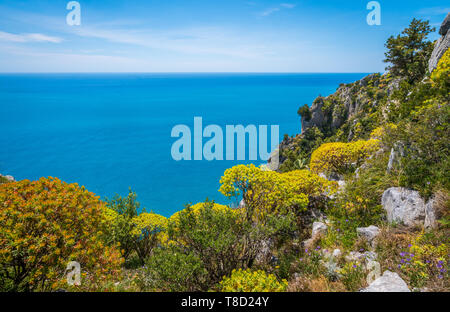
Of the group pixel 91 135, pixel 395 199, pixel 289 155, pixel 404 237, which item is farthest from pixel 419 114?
pixel 91 135

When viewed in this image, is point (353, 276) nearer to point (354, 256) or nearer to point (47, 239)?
point (354, 256)

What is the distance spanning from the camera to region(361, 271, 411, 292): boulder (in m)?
3.96

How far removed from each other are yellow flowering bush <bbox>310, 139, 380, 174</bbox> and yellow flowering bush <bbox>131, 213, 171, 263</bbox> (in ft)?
30.2

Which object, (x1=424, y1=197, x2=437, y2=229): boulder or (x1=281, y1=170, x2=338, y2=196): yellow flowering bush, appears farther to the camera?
(x1=281, y1=170, x2=338, y2=196): yellow flowering bush

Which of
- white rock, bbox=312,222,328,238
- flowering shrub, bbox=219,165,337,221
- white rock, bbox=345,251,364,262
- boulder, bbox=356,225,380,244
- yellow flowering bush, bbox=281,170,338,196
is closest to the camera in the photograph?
white rock, bbox=345,251,364,262

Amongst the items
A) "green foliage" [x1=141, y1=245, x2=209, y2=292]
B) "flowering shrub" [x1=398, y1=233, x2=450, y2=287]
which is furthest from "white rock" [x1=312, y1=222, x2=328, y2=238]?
"green foliage" [x1=141, y1=245, x2=209, y2=292]

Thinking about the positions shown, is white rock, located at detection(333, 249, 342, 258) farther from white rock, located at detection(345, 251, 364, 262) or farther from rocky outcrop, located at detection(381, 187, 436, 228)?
rocky outcrop, located at detection(381, 187, 436, 228)

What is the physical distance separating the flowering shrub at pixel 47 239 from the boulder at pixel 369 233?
6.57 meters

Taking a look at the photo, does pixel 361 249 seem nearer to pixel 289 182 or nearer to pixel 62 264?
pixel 289 182

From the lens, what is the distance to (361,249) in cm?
584

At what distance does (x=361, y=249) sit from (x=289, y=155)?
54534 mm

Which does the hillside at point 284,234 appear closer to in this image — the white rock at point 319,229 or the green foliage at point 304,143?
the white rock at point 319,229

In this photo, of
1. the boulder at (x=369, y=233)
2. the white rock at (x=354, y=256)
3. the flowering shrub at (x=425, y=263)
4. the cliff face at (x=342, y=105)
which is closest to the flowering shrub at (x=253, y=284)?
the white rock at (x=354, y=256)

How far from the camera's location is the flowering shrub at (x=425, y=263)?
4277 mm
